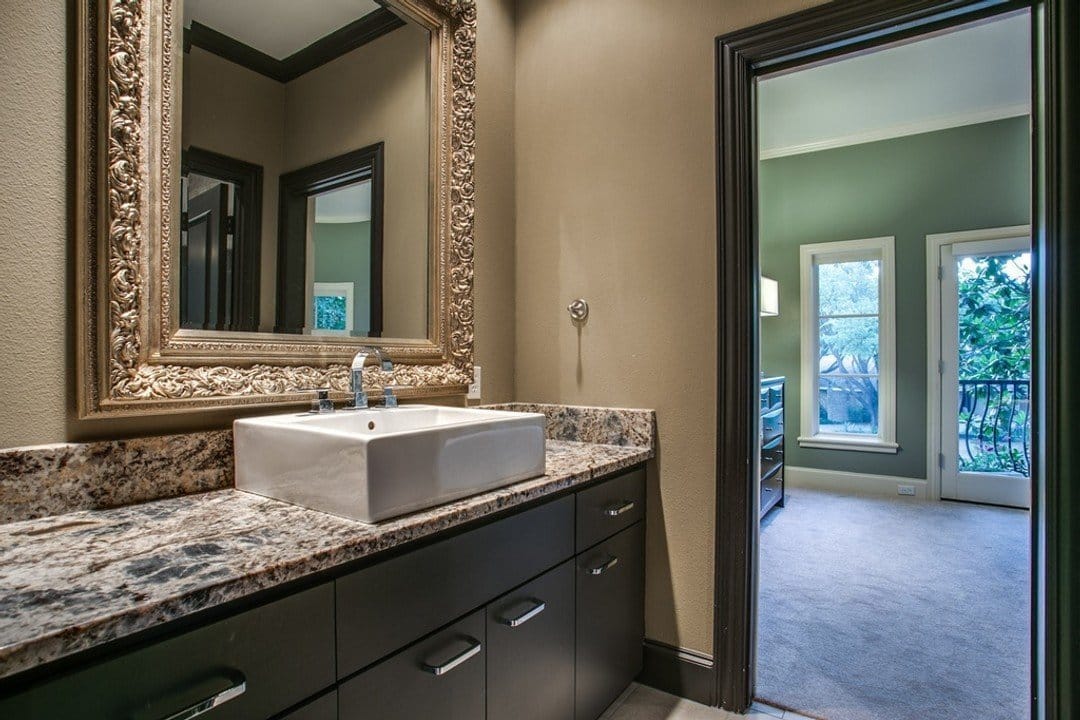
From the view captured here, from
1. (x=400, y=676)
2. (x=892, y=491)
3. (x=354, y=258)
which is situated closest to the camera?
(x=400, y=676)

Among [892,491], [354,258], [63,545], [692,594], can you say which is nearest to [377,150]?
[354,258]

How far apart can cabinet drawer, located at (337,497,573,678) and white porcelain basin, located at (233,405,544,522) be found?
0.30ft

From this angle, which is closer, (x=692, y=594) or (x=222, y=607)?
(x=222, y=607)

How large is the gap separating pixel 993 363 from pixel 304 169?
4.69 metres

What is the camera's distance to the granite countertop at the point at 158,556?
0.61m

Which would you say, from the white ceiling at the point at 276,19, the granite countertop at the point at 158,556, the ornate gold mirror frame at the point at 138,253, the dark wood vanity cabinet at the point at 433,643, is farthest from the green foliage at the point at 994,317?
the ornate gold mirror frame at the point at 138,253

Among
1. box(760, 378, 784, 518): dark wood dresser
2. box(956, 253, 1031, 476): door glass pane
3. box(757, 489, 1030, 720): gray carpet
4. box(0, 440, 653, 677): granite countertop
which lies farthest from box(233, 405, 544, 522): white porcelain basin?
box(956, 253, 1031, 476): door glass pane

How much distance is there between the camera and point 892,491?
4258 mm

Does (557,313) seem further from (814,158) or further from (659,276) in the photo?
(814,158)

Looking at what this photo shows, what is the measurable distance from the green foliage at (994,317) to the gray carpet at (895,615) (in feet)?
3.36

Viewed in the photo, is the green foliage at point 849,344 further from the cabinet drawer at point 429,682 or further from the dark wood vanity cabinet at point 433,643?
the cabinet drawer at point 429,682

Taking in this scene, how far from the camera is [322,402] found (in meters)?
1.38

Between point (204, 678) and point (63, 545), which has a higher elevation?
point (63, 545)

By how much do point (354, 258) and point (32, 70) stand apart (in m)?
0.75
